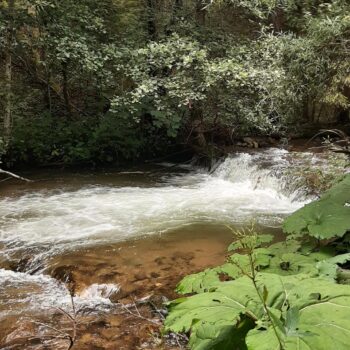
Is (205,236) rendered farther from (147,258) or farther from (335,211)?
(335,211)

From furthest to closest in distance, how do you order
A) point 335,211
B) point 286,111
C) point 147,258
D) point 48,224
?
point 286,111
point 48,224
point 147,258
point 335,211

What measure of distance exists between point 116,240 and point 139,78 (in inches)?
186

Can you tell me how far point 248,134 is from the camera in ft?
40.7

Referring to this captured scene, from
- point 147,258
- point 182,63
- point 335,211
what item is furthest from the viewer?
point 182,63

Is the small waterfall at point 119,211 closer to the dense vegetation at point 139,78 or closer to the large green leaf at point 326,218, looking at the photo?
the dense vegetation at point 139,78

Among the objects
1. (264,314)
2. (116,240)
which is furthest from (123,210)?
(264,314)

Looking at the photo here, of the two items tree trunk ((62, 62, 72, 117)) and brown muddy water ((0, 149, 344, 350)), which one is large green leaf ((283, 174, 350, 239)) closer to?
brown muddy water ((0, 149, 344, 350))

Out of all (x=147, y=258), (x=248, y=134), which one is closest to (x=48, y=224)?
(x=147, y=258)

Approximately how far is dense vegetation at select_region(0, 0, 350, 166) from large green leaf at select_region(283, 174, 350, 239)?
4.05 m

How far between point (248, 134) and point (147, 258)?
7.86 meters

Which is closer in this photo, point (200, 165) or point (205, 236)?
point (205, 236)

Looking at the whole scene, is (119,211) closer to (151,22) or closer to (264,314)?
(151,22)

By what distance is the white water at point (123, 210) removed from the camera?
492cm

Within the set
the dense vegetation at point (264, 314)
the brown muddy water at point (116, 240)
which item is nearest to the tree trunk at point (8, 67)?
the brown muddy water at point (116, 240)
